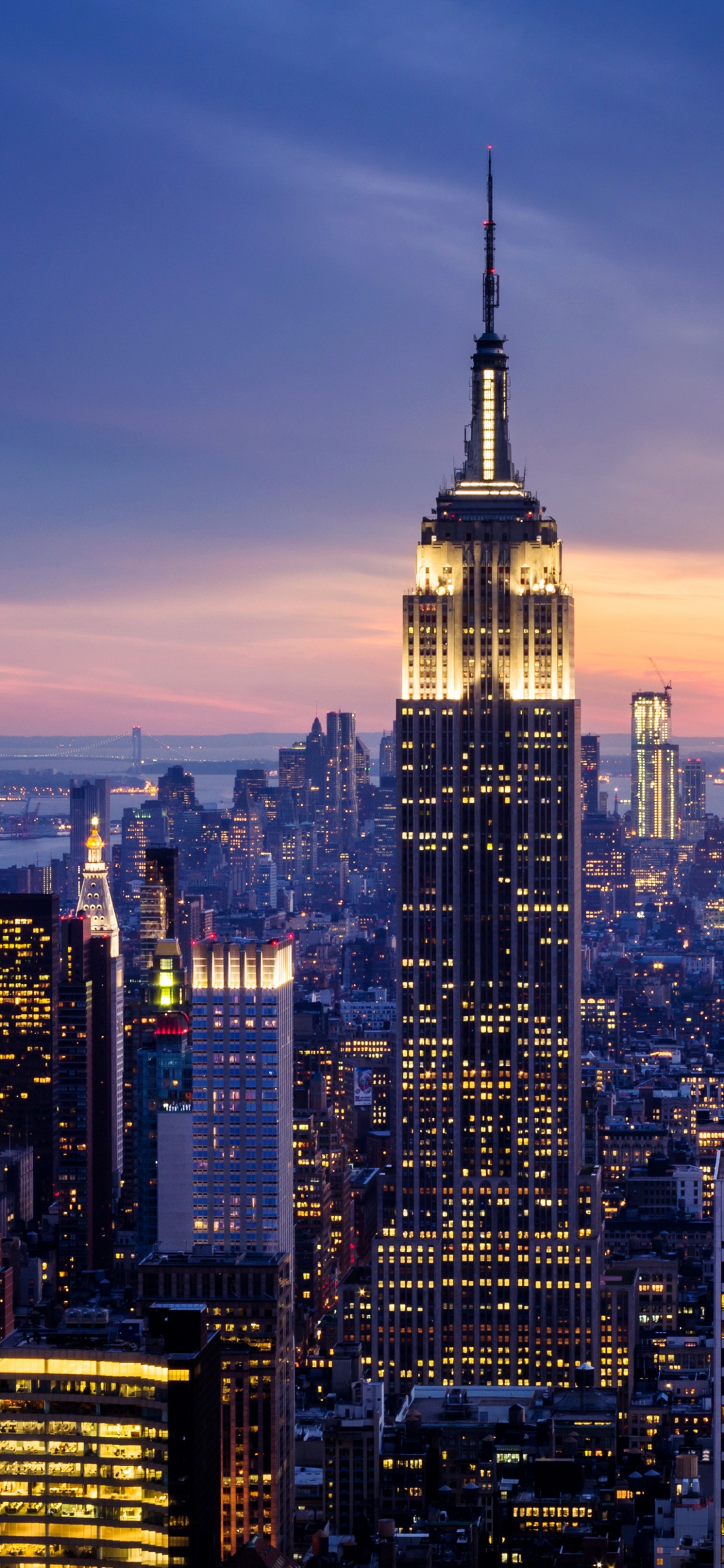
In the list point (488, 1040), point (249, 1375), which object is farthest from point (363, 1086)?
point (249, 1375)

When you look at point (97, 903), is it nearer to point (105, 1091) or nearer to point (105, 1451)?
point (105, 1091)

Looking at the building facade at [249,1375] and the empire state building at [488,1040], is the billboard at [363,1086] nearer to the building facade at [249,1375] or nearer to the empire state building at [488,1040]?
the empire state building at [488,1040]

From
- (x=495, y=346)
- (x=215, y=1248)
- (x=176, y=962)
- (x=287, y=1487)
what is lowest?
(x=287, y=1487)

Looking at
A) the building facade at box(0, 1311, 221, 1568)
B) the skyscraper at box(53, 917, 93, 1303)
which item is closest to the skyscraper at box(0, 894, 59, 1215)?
the skyscraper at box(53, 917, 93, 1303)

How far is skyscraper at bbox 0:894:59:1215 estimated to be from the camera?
162 m

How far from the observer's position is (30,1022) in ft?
550

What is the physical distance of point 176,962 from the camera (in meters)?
170

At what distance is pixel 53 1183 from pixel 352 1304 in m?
39.0

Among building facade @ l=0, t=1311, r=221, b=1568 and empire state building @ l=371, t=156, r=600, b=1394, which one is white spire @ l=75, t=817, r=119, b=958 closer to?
empire state building @ l=371, t=156, r=600, b=1394

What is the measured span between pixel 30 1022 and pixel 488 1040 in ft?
159

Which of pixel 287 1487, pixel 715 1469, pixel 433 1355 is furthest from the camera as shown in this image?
pixel 433 1355

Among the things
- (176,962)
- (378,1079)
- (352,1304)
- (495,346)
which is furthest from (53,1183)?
(495,346)

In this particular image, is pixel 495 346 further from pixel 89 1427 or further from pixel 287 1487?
pixel 89 1427

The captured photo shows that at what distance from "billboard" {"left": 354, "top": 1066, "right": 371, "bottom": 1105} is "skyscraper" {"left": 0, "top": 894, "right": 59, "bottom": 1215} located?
18.6 metres
